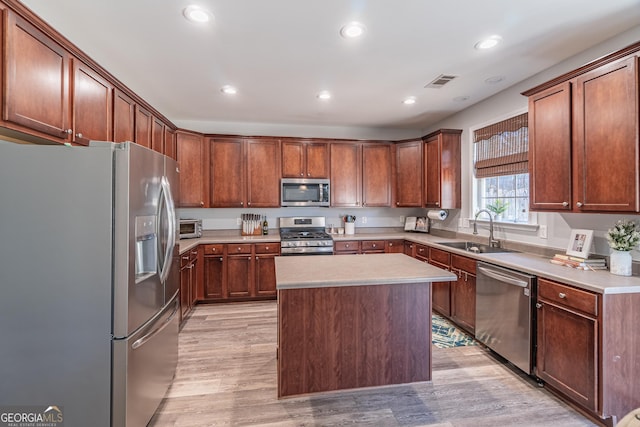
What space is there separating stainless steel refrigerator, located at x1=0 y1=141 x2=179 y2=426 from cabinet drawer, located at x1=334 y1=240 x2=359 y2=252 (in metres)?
3.01

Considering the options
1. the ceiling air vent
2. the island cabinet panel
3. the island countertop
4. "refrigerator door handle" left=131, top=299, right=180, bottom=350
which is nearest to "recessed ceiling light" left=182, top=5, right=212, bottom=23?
the island countertop

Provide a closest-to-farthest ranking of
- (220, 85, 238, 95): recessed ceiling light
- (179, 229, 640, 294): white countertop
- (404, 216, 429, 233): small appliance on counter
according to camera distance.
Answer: (179, 229, 640, 294): white countertop, (220, 85, 238, 95): recessed ceiling light, (404, 216, 429, 233): small appliance on counter

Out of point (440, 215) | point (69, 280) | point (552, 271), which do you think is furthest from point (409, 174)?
point (69, 280)

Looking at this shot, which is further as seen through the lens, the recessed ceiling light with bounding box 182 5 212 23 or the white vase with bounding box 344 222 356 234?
the white vase with bounding box 344 222 356 234

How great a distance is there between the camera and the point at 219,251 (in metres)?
4.11

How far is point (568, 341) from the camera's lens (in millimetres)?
2016

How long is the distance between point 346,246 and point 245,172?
1.90 metres

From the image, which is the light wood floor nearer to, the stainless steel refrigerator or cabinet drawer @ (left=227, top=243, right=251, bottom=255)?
the stainless steel refrigerator

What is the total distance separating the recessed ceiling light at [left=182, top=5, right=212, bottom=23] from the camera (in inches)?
77.0

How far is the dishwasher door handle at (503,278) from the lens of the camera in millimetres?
2338

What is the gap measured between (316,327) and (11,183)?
1.96 metres

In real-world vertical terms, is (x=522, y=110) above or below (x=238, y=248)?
above

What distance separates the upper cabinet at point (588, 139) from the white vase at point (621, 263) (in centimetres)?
34

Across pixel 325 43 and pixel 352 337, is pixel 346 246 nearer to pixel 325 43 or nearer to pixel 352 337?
pixel 352 337
